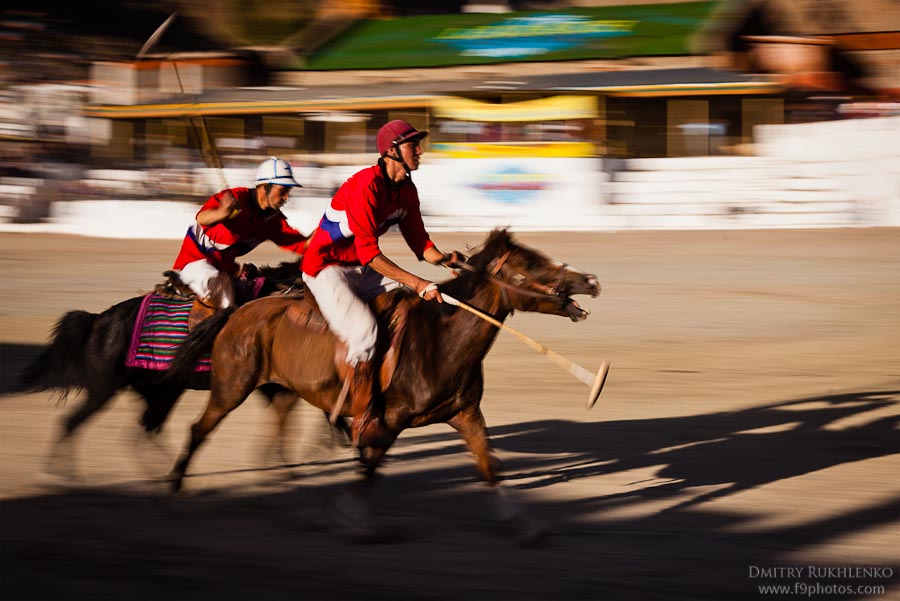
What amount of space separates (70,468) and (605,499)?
3.85 m

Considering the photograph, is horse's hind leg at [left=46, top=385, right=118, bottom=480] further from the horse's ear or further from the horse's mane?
the horse's ear

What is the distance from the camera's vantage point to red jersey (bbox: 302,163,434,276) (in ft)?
22.6

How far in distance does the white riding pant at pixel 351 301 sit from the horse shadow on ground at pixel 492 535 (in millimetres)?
1183

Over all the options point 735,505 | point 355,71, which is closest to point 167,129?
point 355,71

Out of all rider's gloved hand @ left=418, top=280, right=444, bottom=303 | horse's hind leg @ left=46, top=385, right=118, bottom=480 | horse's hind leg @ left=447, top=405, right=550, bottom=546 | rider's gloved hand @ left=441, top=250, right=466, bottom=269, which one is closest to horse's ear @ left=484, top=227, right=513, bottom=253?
rider's gloved hand @ left=441, top=250, right=466, bottom=269

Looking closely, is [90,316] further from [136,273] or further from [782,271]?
[782,271]

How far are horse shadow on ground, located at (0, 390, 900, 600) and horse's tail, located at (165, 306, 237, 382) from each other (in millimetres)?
901

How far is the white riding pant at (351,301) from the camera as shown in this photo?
6836 millimetres

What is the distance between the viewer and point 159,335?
26.3ft

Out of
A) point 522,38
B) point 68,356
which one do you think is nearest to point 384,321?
point 68,356

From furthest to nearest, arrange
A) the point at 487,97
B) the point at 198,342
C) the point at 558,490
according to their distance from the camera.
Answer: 1. the point at 487,97
2. the point at 558,490
3. the point at 198,342

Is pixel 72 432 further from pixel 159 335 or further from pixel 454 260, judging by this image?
pixel 454 260

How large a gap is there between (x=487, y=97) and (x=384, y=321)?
21363 millimetres

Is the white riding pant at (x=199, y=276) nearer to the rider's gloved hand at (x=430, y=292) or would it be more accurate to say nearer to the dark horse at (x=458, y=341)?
the dark horse at (x=458, y=341)
